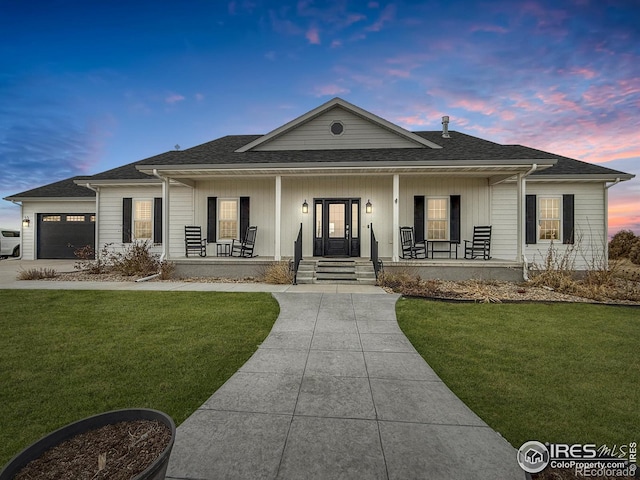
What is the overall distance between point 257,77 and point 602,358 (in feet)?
48.9

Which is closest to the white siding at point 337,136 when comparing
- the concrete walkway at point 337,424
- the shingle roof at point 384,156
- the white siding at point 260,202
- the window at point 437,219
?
the shingle roof at point 384,156

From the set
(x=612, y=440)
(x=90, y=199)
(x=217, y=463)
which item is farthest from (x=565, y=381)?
(x=90, y=199)

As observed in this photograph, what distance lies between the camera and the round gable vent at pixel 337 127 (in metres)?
10.9

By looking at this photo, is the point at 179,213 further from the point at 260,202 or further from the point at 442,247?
the point at 442,247

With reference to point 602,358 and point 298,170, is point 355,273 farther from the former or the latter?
point 602,358

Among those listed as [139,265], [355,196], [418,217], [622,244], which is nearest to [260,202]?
[355,196]

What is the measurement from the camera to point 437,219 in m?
10.8

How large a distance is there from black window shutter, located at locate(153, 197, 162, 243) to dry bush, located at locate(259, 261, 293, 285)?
592cm

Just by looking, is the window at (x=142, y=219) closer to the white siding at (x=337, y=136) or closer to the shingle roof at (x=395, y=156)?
the shingle roof at (x=395, y=156)

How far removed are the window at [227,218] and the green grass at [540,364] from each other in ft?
25.3

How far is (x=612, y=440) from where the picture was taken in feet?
7.30

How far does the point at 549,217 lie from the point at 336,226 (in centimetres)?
796

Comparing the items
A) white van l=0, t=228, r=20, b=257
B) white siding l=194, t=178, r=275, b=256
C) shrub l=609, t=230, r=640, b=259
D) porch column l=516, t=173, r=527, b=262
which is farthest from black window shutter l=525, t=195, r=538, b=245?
white van l=0, t=228, r=20, b=257

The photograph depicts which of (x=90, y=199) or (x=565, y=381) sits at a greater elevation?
(x=90, y=199)
